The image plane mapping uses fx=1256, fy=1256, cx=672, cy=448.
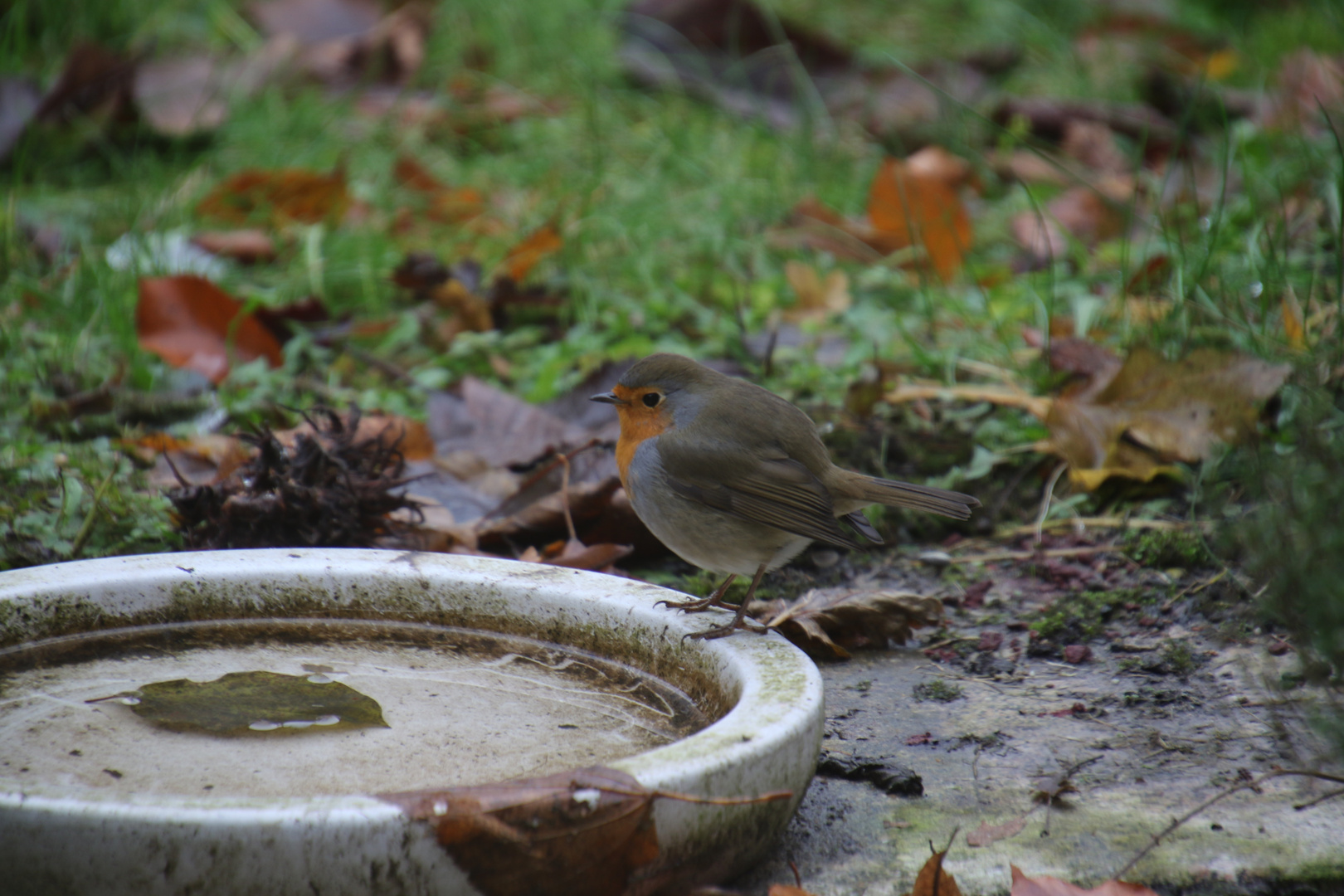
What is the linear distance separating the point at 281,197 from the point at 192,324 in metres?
1.34

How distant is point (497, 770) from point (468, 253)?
354cm

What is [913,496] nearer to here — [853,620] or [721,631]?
[853,620]

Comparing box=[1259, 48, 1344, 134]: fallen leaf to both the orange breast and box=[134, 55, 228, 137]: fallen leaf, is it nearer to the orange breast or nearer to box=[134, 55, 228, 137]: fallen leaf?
the orange breast

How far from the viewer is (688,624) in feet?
7.20

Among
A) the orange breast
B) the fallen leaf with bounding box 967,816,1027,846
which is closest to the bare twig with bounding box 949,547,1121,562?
the orange breast

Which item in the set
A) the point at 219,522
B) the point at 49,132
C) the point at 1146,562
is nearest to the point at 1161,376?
the point at 1146,562

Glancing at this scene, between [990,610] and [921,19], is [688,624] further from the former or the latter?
[921,19]

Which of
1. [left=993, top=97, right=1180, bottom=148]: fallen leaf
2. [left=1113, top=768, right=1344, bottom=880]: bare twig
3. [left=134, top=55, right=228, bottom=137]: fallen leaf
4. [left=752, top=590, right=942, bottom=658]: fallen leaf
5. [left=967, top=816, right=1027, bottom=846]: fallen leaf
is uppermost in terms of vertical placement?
[left=134, top=55, right=228, bottom=137]: fallen leaf

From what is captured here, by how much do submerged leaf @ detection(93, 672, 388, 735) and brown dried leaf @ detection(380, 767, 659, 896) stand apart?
549 mm

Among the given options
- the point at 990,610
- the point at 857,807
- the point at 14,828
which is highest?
the point at 14,828

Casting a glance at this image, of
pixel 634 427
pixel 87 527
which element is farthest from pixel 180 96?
pixel 634 427

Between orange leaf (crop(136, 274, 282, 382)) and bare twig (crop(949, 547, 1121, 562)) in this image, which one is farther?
orange leaf (crop(136, 274, 282, 382))

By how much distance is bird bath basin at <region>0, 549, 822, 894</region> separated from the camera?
145 cm

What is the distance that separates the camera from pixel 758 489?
273cm
